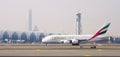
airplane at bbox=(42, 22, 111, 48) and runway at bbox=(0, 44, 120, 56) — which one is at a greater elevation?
airplane at bbox=(42, 22, 111, 48)

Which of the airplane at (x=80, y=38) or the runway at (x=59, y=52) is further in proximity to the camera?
the airplane at (x=80, y=38)

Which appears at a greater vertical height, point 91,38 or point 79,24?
point 79,24

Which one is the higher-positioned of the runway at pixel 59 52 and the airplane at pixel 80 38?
the airplane at pixel 80 38

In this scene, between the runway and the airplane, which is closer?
the runway

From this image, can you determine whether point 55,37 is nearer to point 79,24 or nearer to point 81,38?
point 81,38

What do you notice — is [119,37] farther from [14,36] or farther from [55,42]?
[55,42]

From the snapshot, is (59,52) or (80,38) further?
(80,38)

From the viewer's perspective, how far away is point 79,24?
197 metres

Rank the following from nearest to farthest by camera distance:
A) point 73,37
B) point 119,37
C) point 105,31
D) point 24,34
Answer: point 105,31 < point 73,37 < point 119,37 < point 24,34

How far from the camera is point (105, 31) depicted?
262 ft

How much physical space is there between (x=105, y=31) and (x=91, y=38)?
4456mm

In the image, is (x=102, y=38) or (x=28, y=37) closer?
(x=102, y=38)

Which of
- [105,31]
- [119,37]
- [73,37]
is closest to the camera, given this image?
[105,31]

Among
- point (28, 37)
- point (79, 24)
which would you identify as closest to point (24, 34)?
point (28, 37)
